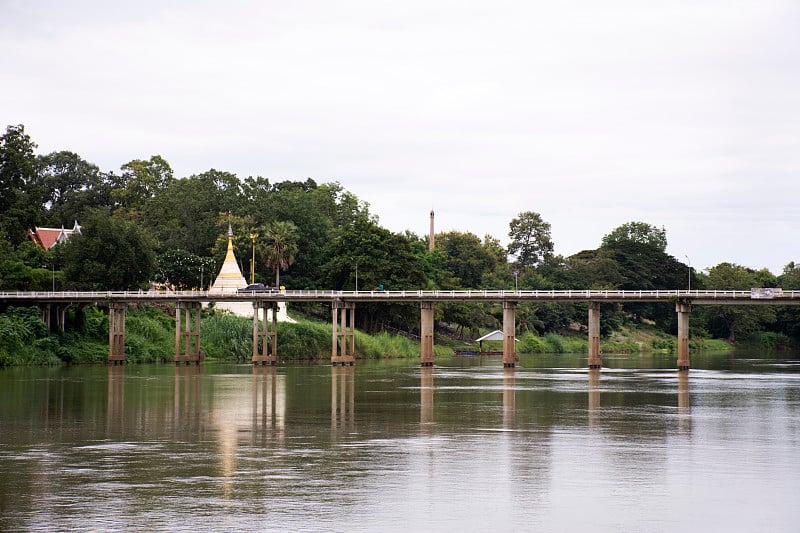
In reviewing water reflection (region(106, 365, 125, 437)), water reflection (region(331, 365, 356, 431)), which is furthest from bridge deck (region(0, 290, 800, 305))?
water reflection (region(106, 365, 125, 437))

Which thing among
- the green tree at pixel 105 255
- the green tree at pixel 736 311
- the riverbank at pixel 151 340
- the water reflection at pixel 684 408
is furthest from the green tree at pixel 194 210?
the water reflection at pixel 684 408

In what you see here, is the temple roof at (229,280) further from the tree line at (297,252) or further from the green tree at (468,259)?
the green tree at (468,259)

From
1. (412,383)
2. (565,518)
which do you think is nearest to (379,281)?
(412,383)

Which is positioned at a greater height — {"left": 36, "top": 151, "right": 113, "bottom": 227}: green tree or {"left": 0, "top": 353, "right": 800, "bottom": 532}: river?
{"left": 36, "top": 151, "right": 113, "bottom": 227}: green tree

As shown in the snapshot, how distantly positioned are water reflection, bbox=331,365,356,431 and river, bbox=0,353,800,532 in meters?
0.21

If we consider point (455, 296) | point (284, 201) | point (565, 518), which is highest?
point (284, 201)

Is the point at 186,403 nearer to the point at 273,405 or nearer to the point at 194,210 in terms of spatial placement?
the point at 273,405

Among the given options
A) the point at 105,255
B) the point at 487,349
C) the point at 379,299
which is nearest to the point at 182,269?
the point at 105,255

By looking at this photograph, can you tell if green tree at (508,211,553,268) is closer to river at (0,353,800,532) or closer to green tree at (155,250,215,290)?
green tree at (155,250,215,290)

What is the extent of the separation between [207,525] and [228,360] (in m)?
85.8

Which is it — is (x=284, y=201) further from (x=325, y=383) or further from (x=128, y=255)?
(x=325, y=383)

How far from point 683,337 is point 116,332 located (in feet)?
154

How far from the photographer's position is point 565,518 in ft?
75.9

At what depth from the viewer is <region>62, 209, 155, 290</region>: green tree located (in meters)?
101
